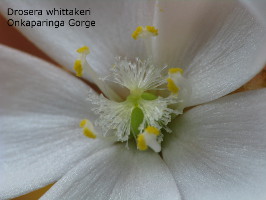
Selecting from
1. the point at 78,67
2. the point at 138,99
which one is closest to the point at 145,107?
the point at 138,99

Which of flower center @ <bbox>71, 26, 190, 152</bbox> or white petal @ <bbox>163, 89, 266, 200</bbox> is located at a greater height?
flower center @ <bbox>71, 26, 190, 152</bbox>

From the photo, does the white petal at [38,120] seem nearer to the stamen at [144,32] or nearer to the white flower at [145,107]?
the white flower at [145,107]

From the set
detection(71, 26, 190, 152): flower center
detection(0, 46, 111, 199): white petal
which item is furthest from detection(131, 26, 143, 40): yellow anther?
detection(0, 46, 111, 199): white petal

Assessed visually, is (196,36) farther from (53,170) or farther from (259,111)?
(53,170)

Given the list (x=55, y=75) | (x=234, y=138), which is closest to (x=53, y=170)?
(x=55, y=75)

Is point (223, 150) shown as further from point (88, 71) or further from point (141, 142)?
point (88, 71)

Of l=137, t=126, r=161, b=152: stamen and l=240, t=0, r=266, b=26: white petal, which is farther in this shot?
l=137, t=126, r=161, b=152: stamen

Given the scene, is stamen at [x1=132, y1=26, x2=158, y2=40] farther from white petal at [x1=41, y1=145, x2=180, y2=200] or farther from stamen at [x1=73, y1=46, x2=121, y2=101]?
white petal at [x1=41, y1=145, x2=180, y2=200]
